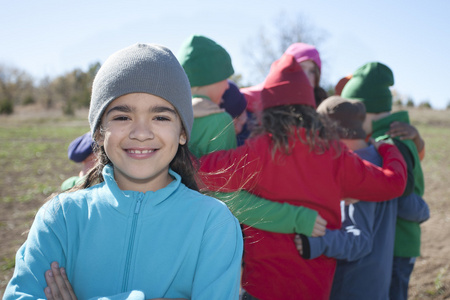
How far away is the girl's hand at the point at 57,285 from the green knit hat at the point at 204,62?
1574 millimetres

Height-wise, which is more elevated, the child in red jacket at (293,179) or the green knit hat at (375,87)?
the green knit hat at (375,87)

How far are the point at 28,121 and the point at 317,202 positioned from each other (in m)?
41.5

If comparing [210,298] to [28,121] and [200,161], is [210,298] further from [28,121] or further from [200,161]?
[28,121]

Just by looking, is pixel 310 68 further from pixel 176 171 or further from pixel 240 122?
pixel 176 171

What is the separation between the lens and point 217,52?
274cm

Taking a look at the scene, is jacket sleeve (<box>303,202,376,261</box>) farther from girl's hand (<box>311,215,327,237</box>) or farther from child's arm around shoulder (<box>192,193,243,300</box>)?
child's arm around shoulder (<box>192,193,243,300</box>)

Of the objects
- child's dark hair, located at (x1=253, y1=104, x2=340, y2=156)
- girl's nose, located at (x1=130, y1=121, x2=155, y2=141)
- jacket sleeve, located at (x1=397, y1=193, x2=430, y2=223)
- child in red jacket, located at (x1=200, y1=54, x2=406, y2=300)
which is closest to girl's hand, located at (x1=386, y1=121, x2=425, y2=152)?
jacket sleeve, located at (x1=397, y1=193, x2=430, y2=223)

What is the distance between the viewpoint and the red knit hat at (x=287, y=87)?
2514 millimetres

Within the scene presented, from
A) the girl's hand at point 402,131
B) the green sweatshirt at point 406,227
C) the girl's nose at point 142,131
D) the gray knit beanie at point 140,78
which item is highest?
the gray knit beanie at point 140,78

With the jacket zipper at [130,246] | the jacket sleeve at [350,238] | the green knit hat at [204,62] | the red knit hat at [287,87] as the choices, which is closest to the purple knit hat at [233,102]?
the green knit hat at [204,62]

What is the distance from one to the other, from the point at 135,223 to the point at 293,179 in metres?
1.20

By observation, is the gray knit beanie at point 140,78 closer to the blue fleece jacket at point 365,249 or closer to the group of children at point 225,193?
the group of children at point 225,193

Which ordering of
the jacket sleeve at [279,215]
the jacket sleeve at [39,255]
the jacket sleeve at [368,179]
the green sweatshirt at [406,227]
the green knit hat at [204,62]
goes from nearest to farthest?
the jacket sleeve at [39,255] → the jacket sleeve at [279,215] → the jacket sleeve at [368,179] → the green knit hat at [204,62] → the green sweatshirt at [406,227]

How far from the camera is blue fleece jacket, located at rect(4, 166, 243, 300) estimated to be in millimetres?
1490
